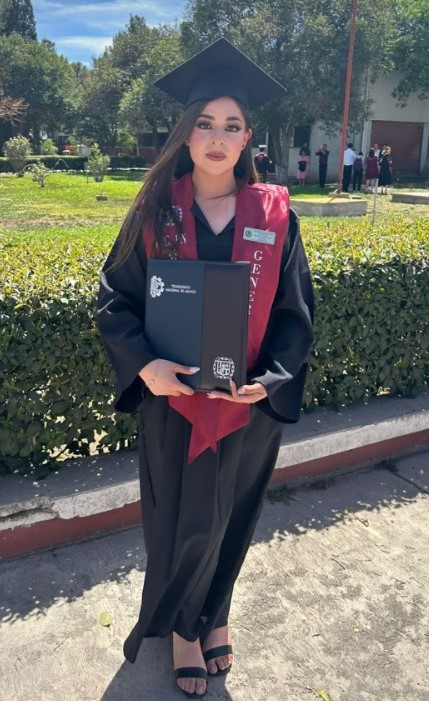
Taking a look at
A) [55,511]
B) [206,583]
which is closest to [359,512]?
[206,583]

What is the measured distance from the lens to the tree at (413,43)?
2883cm

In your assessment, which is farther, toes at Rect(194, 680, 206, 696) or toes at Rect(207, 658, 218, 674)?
toes at Rect(207, 658, 218, 674)

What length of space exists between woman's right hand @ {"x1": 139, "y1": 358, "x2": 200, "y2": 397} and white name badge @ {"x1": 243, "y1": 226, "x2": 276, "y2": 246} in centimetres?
46

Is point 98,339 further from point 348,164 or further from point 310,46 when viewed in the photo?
point 310,46

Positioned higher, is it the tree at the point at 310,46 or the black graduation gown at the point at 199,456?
the tree at the point at 310,46

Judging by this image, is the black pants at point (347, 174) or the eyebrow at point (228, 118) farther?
the black pants at point (347, 174)

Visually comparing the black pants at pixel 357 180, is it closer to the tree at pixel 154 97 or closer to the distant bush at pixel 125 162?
the tree at pixel 154 97

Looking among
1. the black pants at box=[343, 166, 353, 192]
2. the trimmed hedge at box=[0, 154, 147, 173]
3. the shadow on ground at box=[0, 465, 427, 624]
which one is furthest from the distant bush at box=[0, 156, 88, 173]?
the shadow on ground at box=[0, 465, 427, 624]

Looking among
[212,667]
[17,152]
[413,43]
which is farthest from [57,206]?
[413,43]

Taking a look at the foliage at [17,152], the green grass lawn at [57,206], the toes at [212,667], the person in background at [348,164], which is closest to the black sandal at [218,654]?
the toes at [212,667]

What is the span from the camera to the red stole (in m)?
2.03

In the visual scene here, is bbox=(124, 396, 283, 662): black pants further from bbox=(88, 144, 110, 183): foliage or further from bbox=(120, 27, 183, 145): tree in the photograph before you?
bbox=(120, 27, 183, 145): tree

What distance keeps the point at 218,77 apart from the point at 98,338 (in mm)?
1336

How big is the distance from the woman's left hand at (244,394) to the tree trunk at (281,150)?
90.6 feet
